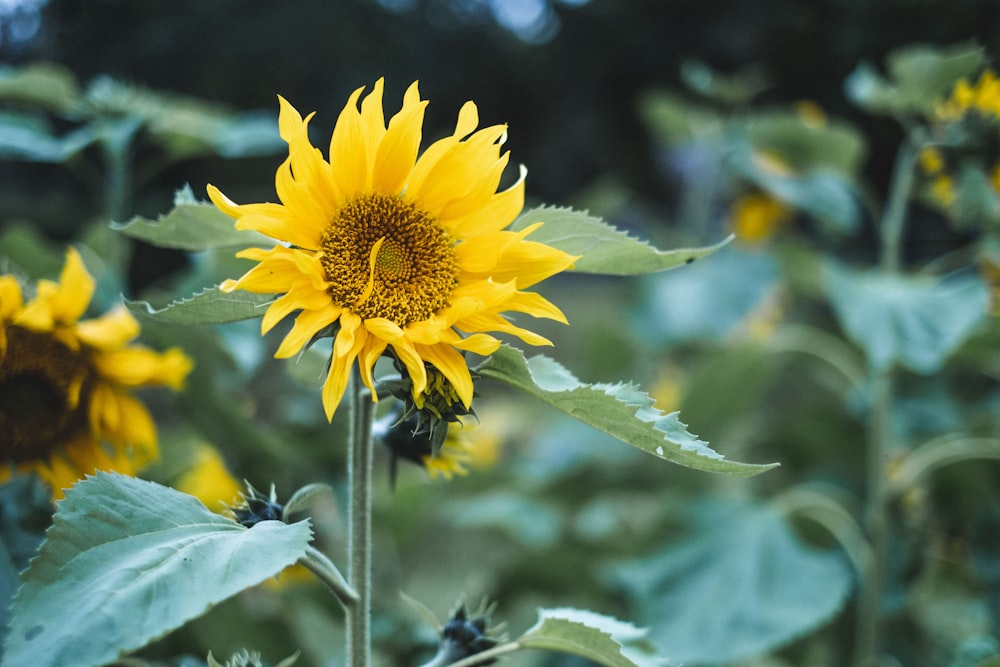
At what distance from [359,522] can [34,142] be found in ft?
2.28

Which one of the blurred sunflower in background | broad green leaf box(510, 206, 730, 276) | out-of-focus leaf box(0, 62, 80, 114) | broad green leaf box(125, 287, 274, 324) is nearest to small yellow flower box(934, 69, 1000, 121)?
the blurred sunflower in background

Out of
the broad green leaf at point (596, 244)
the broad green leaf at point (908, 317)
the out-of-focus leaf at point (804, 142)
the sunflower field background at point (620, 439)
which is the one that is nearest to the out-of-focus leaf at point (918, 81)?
the sunflower field background at point (620, 439)

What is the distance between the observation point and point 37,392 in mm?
676

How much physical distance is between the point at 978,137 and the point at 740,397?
0.51m

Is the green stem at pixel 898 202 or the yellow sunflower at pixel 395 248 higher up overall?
the green stem at pixel 898 202

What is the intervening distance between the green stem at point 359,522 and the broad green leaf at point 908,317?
705mm

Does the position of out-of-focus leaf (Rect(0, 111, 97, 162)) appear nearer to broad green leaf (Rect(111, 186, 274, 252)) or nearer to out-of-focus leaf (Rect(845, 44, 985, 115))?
broad green leaf (Rect(111, 186, 274, 252))

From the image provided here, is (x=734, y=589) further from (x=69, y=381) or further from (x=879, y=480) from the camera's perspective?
(x=69, y=381)

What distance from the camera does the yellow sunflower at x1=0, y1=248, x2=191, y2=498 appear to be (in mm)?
651

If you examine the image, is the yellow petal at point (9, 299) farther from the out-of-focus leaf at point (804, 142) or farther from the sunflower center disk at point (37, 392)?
the out-of-focus leaf at point (804, 142)

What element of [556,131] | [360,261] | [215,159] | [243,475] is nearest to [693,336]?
[243,475]

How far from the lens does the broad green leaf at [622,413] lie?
1.40 feet

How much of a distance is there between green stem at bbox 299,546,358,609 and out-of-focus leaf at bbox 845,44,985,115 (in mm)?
936

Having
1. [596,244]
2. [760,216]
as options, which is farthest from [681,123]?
[596,244]
